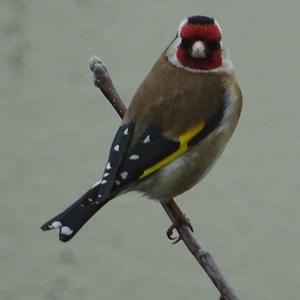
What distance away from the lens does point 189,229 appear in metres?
3.35

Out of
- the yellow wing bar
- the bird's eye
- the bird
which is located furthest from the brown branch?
the bird's eye

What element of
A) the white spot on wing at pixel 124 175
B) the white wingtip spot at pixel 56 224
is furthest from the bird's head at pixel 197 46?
the white wingtip spot at pixel 56 224

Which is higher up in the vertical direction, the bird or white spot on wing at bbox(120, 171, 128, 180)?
→ the bird

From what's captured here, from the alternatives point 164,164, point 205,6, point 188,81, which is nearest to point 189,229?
point 164,164

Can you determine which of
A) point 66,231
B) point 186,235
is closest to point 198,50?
point 186,235

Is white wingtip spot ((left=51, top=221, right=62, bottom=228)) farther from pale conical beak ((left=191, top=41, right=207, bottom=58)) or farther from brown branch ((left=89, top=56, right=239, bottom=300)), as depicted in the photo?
pale conical beak ((left=191, top=41, right=207, bottom=58))

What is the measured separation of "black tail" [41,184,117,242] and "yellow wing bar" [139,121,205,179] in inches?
6.8

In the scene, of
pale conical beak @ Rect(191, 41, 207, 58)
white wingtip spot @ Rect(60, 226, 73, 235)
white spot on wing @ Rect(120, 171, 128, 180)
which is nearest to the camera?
white wingtip spot @ Rect(60, 226, 73, 235)

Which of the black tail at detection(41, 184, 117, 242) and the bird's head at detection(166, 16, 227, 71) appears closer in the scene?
the black tail at detection(41, 184, 117, 242)

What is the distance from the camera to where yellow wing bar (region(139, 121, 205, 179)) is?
11.3ft

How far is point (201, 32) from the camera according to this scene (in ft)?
11.3

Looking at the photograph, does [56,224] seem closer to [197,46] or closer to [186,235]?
[186,235]

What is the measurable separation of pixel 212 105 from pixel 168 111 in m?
0.16

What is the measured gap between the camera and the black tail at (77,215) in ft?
10.5
